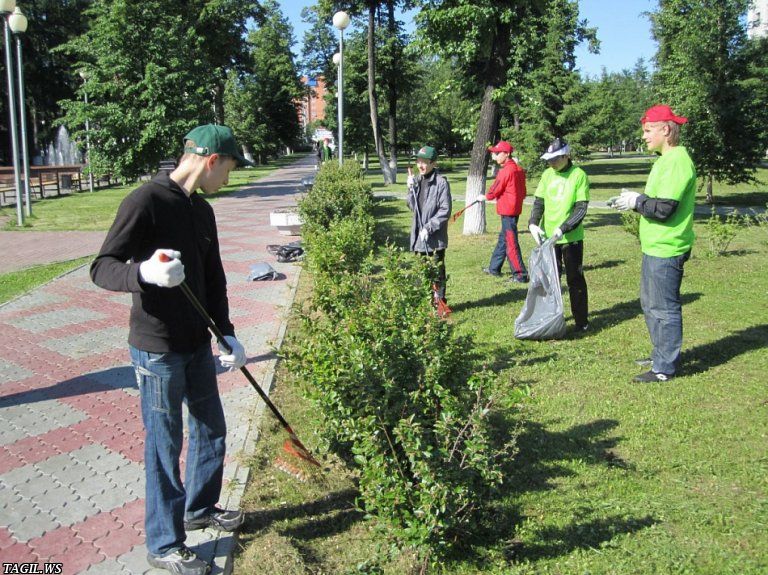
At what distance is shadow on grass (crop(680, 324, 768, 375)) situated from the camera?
217 inches

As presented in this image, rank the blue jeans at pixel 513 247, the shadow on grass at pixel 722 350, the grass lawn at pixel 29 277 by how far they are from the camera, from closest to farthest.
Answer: the shadow on grass at pixel 722 350, the blue jeans at pixel 513 247, the grass lawn at pixel 29 277

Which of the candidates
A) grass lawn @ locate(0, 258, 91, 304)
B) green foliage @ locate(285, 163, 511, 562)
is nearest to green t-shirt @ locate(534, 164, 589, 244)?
green foliage @ locate(285, 163, 511, 562)

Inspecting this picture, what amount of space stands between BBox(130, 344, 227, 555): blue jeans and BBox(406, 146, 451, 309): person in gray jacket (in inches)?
148

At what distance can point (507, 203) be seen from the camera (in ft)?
29.5

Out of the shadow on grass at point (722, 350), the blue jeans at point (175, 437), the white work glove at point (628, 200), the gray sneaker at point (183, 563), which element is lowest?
the gray sneaker at point (183, 563)

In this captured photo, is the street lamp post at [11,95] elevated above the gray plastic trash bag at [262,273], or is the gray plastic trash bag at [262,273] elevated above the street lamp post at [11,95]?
the street lamp post at [11,95]

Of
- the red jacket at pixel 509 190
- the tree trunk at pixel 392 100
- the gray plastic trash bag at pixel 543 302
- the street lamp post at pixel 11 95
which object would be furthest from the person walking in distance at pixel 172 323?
the tree trunk at pixel 392 100

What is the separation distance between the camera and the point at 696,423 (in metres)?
4.37

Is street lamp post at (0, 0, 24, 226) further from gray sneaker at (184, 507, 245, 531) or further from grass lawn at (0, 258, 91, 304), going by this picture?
gray sneaker at (184, 507, 245, 531)

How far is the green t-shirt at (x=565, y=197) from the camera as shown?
628cm

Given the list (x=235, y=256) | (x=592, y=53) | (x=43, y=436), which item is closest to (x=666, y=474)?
(x=43, y=436)

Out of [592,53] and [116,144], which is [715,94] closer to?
[592,53]

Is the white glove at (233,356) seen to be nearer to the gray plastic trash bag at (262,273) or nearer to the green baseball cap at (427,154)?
the green baseball cap at (427,154)

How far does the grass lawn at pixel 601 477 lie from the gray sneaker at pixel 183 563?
23 cm
